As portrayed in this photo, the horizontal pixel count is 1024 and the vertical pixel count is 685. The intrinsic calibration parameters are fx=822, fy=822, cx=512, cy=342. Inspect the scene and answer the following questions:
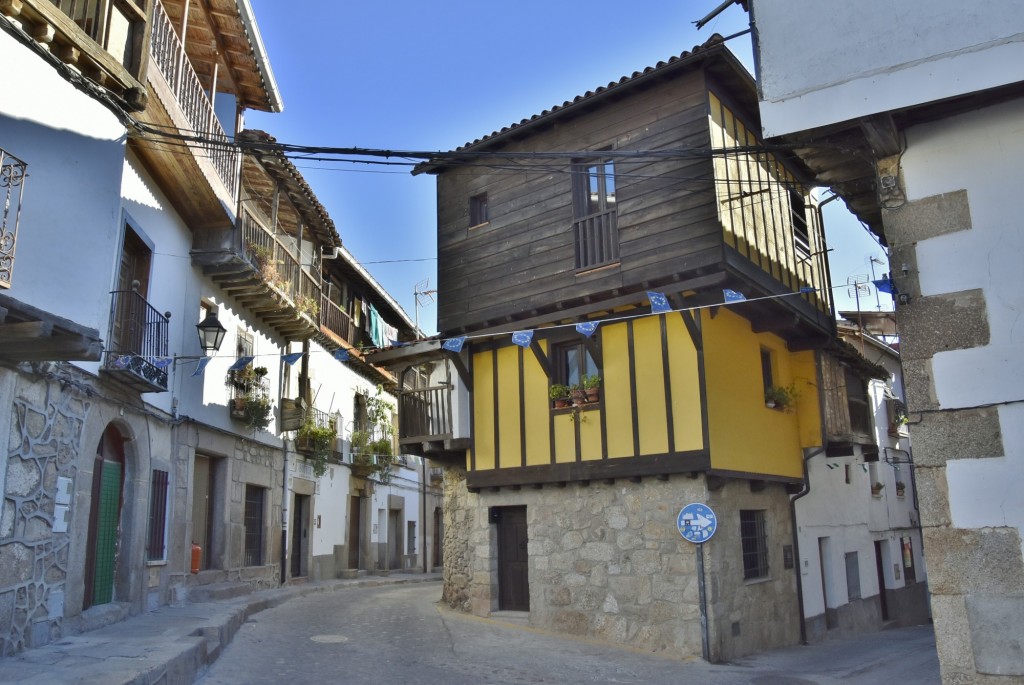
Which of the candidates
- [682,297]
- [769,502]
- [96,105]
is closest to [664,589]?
[769,502]

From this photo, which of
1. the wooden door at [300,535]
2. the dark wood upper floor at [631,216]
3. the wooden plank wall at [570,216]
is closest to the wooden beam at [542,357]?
the dark wood upper floor at [631,216]

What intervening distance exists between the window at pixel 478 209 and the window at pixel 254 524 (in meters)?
6.76

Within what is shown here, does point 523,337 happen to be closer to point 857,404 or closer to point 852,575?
point 857,404

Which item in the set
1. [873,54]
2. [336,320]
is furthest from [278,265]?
[873,54]

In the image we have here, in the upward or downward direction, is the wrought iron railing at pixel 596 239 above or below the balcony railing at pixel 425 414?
above

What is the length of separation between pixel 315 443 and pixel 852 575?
11635mm

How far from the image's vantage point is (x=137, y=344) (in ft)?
36.7

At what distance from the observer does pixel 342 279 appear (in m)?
22.7

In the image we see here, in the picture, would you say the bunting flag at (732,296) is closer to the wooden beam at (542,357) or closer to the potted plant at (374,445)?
the wooden beam at (542,357)

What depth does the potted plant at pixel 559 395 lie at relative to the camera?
13.0 metres

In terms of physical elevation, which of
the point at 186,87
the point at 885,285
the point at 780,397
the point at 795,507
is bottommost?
the point at 795,507

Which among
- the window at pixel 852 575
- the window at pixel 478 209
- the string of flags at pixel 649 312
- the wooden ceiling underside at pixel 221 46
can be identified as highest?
the wooden ceiling underside at pixel 221 46

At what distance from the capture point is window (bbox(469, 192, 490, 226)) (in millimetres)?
14547

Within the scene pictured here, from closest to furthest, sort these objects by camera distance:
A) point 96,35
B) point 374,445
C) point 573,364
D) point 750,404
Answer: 1. point 96,35
2. point 750,404
3. point 573,364
4. point 374,445
